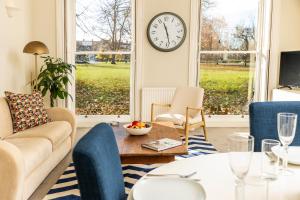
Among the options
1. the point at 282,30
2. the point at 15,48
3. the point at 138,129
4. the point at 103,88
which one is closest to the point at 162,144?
the point at 138,129

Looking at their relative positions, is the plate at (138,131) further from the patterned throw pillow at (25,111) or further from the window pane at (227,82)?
the window pane at (227,82)

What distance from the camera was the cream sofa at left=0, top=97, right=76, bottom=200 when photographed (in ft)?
7.09

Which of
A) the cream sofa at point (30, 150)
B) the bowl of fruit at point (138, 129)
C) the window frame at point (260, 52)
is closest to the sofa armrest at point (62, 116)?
the cream sofa at point (30, 150)

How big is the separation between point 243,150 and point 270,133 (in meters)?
0.88

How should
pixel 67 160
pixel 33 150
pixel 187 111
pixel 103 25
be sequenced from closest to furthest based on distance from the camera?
pixel 33 150, pixel 67 160, pixel 187 111, pixel 103 25

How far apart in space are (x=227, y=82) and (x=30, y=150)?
3910mm

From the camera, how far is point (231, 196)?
3.87 feet

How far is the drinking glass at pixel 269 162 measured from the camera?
1269 mm

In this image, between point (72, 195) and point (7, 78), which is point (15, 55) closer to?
point (7, 78)

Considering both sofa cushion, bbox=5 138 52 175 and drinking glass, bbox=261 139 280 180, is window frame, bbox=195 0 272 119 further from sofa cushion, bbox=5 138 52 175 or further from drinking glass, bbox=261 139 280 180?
drinking glass, bbox=261 139 280 180

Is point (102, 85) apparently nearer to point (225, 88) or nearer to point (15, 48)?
point (15, 48)

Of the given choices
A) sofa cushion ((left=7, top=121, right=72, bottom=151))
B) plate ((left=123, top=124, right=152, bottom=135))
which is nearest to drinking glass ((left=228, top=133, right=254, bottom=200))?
plate ((left=123, top=124, right=152, bottom=135))

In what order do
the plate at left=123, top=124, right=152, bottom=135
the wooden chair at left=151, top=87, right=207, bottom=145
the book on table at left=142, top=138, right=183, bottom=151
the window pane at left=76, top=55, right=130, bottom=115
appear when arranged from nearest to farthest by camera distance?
the book on table at left=142, top=138, right=183, bottom=151
the plate at left=123, top=124, right=152, bottom=135
the wooden chair at left=151, top=87, right=207, bottom=145
the window pane at left=76, top=55, right=130, bottom=115

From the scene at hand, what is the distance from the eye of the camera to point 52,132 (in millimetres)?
3295
